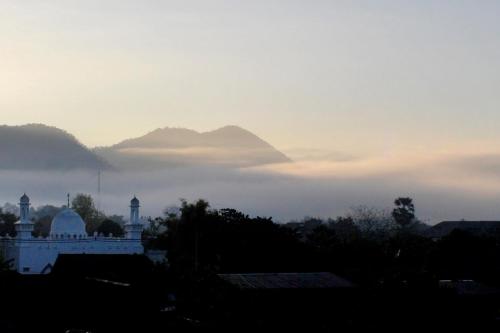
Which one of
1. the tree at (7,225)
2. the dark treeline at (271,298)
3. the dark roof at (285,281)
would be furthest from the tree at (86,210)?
the dark roof at (285,281)

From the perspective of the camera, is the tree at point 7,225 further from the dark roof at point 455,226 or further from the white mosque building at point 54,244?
the dark roof at point 455,226

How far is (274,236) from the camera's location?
64500 mm

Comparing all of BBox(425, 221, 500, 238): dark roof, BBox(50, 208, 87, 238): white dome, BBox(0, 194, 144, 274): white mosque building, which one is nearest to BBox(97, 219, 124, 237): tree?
BBox(50, 208, 87, 238): white dome

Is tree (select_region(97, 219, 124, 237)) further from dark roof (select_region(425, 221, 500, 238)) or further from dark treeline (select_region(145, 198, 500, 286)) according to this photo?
dark treeline (select_region(145, 198, 500, 286))

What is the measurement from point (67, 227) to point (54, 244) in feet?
8.56

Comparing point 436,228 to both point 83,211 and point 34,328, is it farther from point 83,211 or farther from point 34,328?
point 34,328

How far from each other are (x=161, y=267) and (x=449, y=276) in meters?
22.0

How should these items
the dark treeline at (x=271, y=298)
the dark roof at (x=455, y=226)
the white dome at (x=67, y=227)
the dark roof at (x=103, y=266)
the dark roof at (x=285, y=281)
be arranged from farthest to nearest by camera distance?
the dark roof at (x=455, y=226) < the white dome at (x=67, y=227) < the dark roof at (x=103, y=266) < the dark roof at (x=285, y=281) < the dark treeline at (x=271, y=298)

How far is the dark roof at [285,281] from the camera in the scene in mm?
41094

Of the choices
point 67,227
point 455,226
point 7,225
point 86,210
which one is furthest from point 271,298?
point 86,210

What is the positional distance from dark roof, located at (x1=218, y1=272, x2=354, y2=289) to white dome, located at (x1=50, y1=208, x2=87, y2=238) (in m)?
43.4

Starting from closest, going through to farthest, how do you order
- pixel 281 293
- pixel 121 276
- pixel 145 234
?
pixel 281 293
pixel 121 276
pixel 145 234

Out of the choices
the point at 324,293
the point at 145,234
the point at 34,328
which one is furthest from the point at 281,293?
the point at 145,234

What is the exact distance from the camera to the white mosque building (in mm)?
82125
